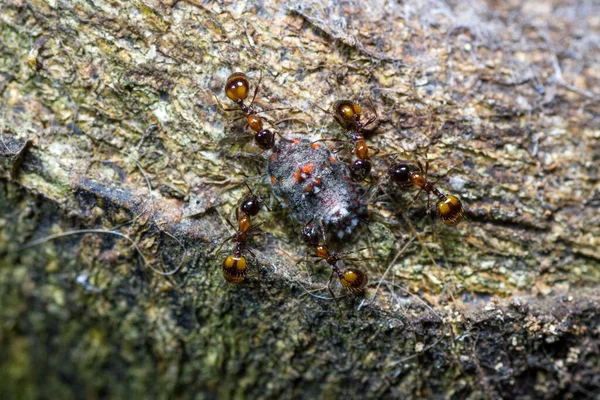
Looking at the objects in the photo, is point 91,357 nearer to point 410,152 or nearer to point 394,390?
point 394,390

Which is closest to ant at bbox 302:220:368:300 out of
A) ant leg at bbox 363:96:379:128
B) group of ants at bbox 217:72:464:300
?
group of ants at bbox 217:72:464:300

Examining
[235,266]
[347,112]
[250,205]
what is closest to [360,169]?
[347,112]

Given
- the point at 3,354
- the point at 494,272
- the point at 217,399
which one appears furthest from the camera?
the point at 3,354

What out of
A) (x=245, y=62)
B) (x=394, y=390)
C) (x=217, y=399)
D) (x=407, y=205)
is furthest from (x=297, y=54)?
(x=217, y=399)

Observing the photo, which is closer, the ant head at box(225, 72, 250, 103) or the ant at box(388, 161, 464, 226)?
the ant head at box(225, 72, 250, 103)

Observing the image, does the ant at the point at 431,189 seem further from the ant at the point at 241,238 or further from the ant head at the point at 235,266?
the ant head at the point at 235,266

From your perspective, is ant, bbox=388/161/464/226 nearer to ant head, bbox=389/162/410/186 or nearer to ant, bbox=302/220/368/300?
ant head, bbox=389/162/410/186

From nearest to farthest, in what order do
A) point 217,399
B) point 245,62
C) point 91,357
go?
point 245,62
point 217,399
point 91,357
